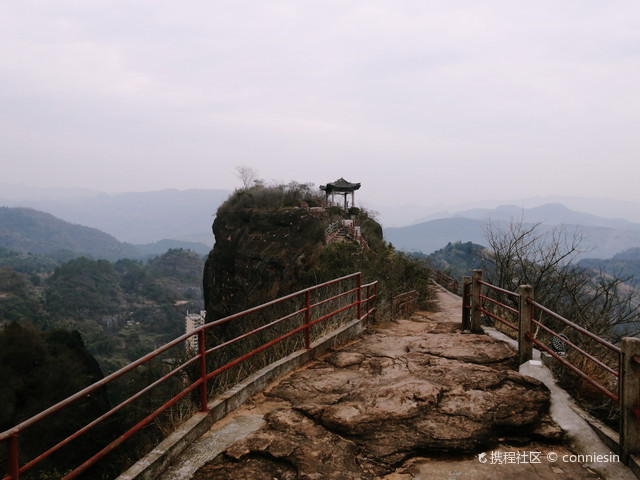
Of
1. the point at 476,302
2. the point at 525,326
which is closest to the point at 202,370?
the point at 525,326

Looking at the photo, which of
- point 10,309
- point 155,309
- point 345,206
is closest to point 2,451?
point 345,206

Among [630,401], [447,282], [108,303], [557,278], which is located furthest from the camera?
[108,303]

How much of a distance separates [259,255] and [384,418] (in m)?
27.4

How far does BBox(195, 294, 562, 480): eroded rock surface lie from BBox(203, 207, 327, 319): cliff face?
17.7 meters

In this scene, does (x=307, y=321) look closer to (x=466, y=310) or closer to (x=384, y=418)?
(x=384, y=418)

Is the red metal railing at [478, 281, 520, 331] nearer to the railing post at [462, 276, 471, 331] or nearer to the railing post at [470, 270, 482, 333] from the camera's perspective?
the railing post at [470, 270, 482, 333]

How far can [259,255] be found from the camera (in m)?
31.2

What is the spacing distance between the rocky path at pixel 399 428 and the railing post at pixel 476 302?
7.51 feet

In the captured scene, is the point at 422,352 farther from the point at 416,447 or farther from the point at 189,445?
the point at 189,445

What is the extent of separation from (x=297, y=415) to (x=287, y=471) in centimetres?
99

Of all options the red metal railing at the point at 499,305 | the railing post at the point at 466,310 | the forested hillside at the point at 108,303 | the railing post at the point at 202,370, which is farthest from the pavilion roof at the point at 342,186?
the railing post at the point at 202,370

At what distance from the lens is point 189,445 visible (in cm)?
392

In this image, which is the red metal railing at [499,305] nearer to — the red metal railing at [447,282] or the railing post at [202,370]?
the railing post at [202,370]

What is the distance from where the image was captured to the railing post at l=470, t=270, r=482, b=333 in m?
8.10
